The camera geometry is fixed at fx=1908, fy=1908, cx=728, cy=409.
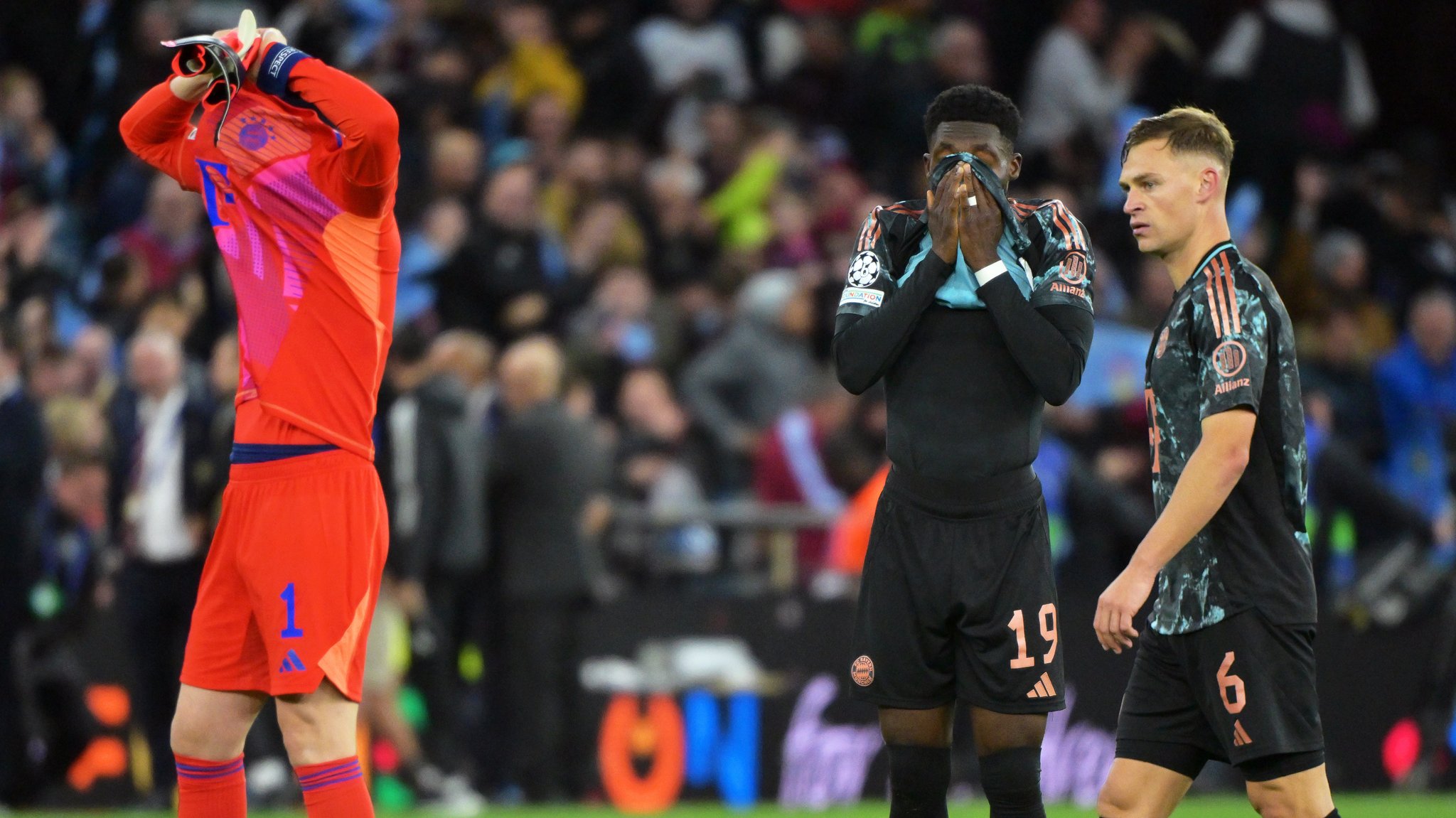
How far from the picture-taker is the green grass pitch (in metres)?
9.33

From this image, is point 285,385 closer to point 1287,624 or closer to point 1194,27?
point 1287,624

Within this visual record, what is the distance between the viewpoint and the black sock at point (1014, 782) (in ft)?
15.6

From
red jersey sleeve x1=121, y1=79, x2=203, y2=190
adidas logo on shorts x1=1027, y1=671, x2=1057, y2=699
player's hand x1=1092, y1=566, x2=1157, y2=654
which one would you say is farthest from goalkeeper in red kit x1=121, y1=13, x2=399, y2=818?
player's hand x1=1092, y1=566, x2=1157, y2=654

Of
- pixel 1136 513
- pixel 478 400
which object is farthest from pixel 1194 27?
pixel 478 400

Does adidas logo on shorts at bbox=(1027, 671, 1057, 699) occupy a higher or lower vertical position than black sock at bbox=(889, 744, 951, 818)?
higher

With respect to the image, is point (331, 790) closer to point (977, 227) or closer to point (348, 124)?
point (348, 124)

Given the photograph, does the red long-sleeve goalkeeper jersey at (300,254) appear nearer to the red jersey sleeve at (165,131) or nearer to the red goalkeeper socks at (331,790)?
the red jersey sleeve at (165,131)

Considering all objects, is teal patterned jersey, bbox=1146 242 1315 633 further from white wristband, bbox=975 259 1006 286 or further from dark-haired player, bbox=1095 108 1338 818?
white wristband, bbox=975 259 1006 286

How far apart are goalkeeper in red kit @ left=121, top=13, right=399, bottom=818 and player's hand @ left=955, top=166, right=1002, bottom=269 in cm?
144

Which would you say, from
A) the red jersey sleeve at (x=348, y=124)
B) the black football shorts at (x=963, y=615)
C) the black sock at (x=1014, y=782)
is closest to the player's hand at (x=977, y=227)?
the black football shorts at (x=963, y=615)

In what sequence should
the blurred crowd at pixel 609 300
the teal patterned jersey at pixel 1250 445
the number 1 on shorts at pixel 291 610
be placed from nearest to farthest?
the teal patterned jersey at pixel 1250 445 → the number 1 on shorts at pixel 291 610 → the blurred crowd at pixel 609 300

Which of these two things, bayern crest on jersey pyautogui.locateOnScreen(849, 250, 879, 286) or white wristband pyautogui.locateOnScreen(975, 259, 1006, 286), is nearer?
white wristband pyautogui.locateOnScreen(975, 259, 1006, 286)

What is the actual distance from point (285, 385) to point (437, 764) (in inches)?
210

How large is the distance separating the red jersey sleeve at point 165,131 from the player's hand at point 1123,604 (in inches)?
103
